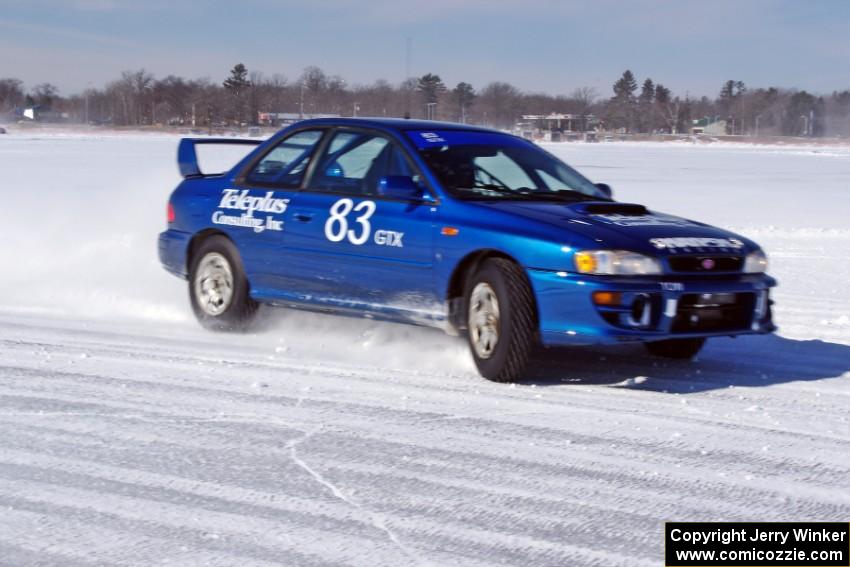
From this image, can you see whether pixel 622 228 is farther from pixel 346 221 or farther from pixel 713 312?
pixel 346 221

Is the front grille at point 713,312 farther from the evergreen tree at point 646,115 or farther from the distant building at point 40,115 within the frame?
the evergreen tree at point 646,115

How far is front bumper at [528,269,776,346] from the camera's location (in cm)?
585

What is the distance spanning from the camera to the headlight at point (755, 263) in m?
6.38

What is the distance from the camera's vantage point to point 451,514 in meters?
3.97

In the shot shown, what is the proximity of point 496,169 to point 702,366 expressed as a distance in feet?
5.41

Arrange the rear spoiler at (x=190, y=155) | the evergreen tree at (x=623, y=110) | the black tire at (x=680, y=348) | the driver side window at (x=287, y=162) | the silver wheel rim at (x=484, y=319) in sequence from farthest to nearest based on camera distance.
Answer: the evergreen tree at (x=623, y=110)
the rear spoiler at (x=190, y=155)
the driver side window at (x=287, y=162)
the black tire at (x=680, y=348)
the silver wheel rim at (x=484, y=319)

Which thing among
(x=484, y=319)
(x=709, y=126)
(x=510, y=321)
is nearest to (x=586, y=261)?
(x=510, y=321)

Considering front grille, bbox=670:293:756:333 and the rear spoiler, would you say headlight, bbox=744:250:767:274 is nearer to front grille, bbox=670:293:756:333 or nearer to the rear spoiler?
front grille, bbox=670:293:756:333

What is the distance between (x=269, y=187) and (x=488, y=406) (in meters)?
2.62

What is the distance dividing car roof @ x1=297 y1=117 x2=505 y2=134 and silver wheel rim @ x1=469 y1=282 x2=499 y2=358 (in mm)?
1365

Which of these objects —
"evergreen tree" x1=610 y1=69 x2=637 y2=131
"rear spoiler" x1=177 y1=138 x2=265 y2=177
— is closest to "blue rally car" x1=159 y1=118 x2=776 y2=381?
"rear spoiler" x1=177 y1=138 x2=265 y2=177

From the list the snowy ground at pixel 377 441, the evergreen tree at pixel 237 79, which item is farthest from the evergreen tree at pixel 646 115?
the snowy ground at pixel 377 441

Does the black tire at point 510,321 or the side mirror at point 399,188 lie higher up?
the side mirror at point 399,188

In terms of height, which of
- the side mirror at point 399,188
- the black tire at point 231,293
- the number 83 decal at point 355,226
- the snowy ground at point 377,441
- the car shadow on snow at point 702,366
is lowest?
the car shadow on snow at point 702,366
